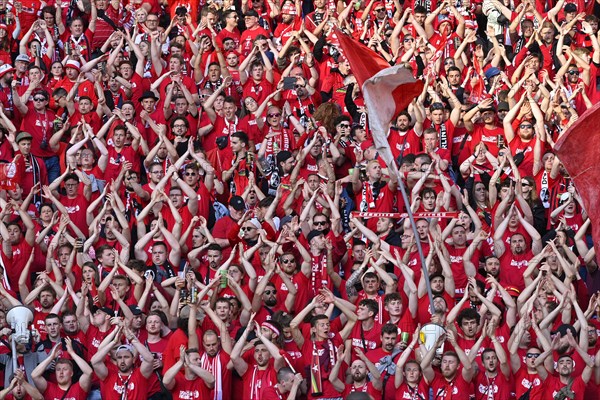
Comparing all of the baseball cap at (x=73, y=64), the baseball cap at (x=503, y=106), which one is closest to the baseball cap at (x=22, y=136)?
the baseball cap at (x=73, y=64)

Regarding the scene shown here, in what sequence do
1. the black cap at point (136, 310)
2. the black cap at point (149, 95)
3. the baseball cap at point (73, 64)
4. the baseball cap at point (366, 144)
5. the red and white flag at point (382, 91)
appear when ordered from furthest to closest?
the baseball cap at point (73, 64), the black cap at point (149, 95), the baseball cap at point (366, 144), the black cap at point (136, 310), the red and white flag at point (382, 91)

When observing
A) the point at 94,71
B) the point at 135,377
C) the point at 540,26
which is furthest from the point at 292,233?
the point at 540,26

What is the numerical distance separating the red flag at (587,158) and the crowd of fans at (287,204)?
4.24 meters

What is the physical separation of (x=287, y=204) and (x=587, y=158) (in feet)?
25.7

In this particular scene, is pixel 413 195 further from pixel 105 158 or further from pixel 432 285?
pixel 105 158

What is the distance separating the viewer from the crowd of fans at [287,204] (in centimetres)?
1777

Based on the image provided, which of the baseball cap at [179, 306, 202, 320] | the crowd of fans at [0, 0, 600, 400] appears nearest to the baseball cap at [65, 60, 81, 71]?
the crowd of fans at [0, 0, 600, 400]

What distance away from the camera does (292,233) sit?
19094 mm

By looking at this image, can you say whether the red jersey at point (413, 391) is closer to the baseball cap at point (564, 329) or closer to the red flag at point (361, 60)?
the baseball cap at point (564, 329)

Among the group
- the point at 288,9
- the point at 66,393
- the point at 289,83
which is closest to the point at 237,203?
the point at 289,83

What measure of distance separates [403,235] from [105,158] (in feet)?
11.8

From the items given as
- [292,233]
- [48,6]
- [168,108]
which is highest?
[48,6]

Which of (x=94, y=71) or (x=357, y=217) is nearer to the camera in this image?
(x=357, y=217)

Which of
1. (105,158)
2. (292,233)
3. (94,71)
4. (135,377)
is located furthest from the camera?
(94,71)
